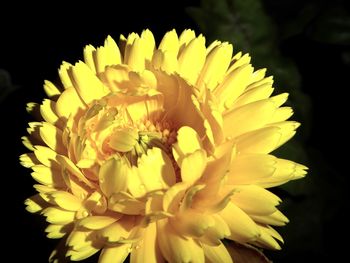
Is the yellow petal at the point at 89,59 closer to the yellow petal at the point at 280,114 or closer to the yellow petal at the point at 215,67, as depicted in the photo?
the yellow petal at the point at 215,67

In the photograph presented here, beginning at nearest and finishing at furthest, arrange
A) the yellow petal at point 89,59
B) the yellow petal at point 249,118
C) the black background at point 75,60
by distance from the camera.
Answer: the yellow petal at point 249,118, the yellow petal at point 89,59, the black background at point 75,60

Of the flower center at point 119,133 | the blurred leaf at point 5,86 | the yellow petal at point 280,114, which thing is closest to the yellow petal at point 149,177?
the flower center at point 119,133

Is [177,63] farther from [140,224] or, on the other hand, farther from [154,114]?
[140,224]

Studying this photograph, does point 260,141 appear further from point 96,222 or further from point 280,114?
point 96,222

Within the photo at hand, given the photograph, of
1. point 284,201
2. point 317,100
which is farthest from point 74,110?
point 317,100

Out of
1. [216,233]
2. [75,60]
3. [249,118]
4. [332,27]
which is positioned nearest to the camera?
[216,233]

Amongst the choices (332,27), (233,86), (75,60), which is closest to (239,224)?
(233,86)

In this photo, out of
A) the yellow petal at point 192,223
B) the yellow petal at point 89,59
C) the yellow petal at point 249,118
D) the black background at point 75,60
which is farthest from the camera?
the black background at point 75,60

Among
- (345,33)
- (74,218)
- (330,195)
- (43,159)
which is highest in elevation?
(345,33)
